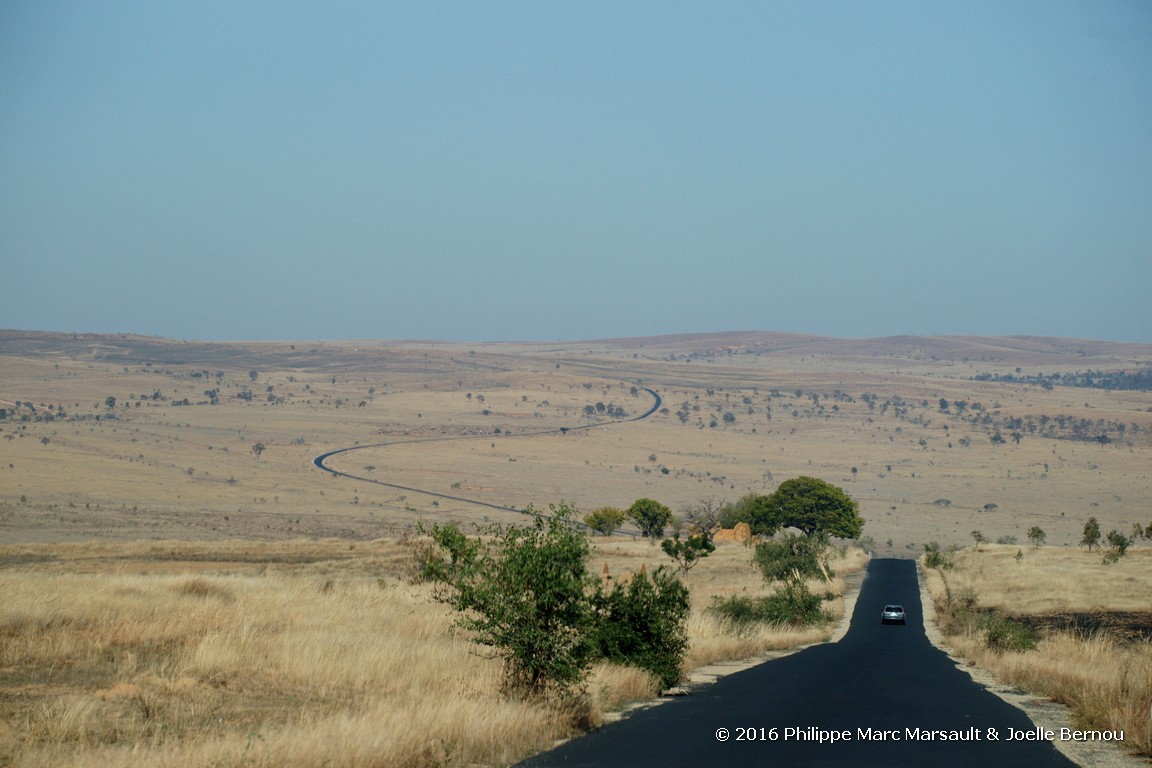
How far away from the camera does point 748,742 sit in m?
12.6

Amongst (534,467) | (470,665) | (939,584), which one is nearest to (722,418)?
(534,467)

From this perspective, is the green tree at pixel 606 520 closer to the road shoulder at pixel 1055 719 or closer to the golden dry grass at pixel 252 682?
the road shoulder at pixel 1055 719

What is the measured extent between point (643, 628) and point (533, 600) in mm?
3912

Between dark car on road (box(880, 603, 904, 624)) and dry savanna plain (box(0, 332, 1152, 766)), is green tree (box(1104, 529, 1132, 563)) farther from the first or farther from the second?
dark car on road (box(880, 603, 904, 624))

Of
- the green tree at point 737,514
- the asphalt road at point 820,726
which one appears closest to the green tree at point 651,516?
the green tree at point 737,514

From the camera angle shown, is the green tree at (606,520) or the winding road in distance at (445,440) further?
the winding road in distance at (445,440)

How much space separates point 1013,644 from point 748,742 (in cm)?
1693

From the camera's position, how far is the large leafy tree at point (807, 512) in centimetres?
8344

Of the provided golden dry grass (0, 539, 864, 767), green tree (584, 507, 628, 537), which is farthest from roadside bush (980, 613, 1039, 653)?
green tree (584, 507, 628, 537)

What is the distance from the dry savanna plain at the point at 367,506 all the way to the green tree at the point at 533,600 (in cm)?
67

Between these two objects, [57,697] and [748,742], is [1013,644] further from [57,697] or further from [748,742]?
[57,697]

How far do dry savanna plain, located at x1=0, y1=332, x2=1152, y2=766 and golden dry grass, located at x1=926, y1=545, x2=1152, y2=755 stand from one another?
892 millimetres

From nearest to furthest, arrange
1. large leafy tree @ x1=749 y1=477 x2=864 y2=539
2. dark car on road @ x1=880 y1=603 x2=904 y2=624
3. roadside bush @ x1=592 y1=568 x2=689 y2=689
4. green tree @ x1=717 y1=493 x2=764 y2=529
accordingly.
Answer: roadside bush @ x1=592 y1=568 x2=689 y2=689
dark car on road @ x1=880 y1=603 x2=904 y2=624
large leafy tree @ x1=749 y1=477 x2=864 y2=539
green tree @ x1=717 y1=493 x2=764 y2=529

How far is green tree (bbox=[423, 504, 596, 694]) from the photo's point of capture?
1423cm
